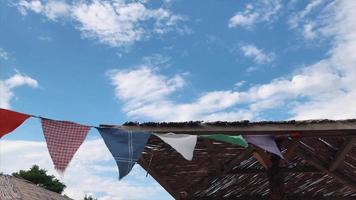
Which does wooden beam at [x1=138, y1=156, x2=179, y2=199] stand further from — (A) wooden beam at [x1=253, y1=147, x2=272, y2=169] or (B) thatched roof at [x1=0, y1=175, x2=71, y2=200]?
(B) thatched roof at [x1=0, y1=175, x2=71, y2=200]

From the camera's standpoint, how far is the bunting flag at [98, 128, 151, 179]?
115 inches

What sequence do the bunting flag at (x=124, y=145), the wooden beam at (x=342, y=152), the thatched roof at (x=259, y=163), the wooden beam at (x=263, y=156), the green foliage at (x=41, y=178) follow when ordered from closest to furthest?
the bunting flag at (x=124, y=145) < the thatched roof at (x=259, y=163) < the wooden beam at (x=342, y=152) < the wooden beam at (x=263, y=156) < the green foliage at (x=41, y=178)

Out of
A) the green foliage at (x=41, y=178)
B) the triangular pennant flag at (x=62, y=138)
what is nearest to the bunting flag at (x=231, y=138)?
the triangular pennant flag at (x=62, y=138)

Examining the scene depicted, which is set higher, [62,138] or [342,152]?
[62,138]

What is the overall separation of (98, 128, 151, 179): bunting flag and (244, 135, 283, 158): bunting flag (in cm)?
82

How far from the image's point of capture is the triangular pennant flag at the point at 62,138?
9.71 feet

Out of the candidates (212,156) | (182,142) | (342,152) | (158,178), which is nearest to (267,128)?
(182,142)

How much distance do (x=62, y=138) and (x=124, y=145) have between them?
44 cm

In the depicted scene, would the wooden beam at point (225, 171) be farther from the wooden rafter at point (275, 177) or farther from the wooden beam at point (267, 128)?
the wooden beam at point (267, 128)

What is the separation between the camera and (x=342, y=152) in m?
4.32

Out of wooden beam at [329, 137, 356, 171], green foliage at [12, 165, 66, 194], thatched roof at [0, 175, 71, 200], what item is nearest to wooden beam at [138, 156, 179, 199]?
wooden beam at [329, 137, 356, 171]

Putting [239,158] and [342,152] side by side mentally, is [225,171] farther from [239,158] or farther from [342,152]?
[342,152]

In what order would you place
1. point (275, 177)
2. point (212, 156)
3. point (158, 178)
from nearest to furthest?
point (275, 177), point (212, 156), point (158, 178)

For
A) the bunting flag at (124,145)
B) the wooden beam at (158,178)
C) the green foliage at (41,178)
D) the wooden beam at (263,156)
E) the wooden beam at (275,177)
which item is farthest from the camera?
the green foliage at (41,178)
